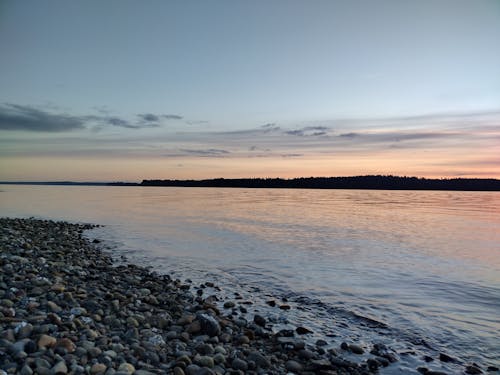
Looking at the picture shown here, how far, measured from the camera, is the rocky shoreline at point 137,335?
18.8 feet

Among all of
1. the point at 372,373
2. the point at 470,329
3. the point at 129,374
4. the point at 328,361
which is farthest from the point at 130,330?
the point at 470,329

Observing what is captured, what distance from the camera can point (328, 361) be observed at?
687cm

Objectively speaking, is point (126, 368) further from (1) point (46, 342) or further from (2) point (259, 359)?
(2) point (259, 359)

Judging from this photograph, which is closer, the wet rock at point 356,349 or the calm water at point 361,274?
the wet rock at point 356,349

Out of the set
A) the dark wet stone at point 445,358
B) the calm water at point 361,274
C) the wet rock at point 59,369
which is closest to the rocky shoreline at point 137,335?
the wet rock at point 59,369

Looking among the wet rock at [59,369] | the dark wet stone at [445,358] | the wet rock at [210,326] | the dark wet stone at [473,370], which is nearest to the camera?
the wet rock at [59,369]

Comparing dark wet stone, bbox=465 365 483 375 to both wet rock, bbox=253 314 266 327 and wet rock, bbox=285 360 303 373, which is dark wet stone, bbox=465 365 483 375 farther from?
wet rock, bbox=253 314 266 327

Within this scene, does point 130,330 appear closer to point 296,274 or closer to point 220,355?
point 220,355

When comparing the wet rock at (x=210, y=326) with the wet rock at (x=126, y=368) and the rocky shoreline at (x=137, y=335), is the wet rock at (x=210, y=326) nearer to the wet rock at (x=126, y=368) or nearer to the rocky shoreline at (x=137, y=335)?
the rocky shoreline at (x=137, y=335)

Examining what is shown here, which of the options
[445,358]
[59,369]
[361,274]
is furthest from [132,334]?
[361,274]

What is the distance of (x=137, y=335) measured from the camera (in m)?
7.00

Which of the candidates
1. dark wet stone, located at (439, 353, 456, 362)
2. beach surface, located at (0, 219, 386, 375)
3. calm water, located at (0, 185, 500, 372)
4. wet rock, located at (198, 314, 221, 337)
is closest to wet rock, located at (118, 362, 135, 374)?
beach surface, located at (0, 219, 386, 375)

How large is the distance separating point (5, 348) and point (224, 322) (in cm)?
410

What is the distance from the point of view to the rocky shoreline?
5738 mm
